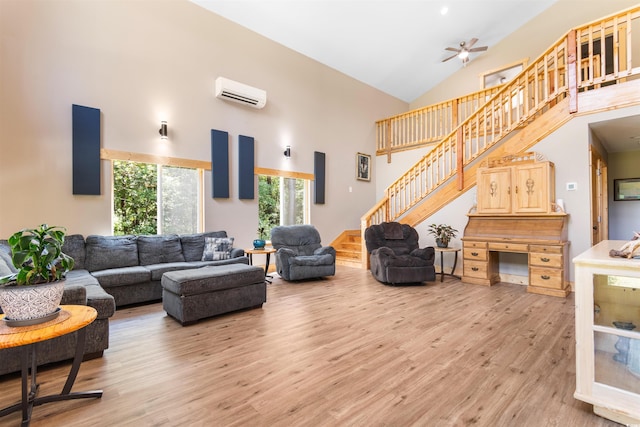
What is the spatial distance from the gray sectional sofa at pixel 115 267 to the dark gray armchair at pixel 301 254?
77 cm

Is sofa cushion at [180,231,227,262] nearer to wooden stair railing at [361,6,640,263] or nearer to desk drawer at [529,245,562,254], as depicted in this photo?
wooden stair railing at [361,6,640,263]

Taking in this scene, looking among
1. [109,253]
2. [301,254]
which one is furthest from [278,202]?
[109,253]

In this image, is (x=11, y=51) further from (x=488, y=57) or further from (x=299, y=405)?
(x=488, y=57)

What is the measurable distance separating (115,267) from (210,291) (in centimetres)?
177

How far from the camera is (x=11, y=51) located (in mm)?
3822

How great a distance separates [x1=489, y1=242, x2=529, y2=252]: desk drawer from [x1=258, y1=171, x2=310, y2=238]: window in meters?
3.91

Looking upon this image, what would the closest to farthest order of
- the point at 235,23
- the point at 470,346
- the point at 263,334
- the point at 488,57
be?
1. the point at 470,346
2. the point at 263,334
3. the point at 235,23
4. the point at 488,57

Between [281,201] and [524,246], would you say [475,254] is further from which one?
[281,201]

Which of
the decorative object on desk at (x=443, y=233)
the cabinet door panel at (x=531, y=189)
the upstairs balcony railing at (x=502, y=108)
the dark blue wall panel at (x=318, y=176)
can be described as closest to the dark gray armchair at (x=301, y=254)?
the upstairs balcony railing at (x=502, y=108)

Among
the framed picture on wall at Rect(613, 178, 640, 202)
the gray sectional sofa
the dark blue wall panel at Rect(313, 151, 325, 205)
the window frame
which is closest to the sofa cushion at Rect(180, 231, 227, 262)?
the gray sectional sofa

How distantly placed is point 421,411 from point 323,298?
2.49m

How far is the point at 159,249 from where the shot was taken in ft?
14.9

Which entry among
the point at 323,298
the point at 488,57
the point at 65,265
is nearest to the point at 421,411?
the point at 65,265

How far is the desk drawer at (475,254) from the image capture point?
16.0ft
